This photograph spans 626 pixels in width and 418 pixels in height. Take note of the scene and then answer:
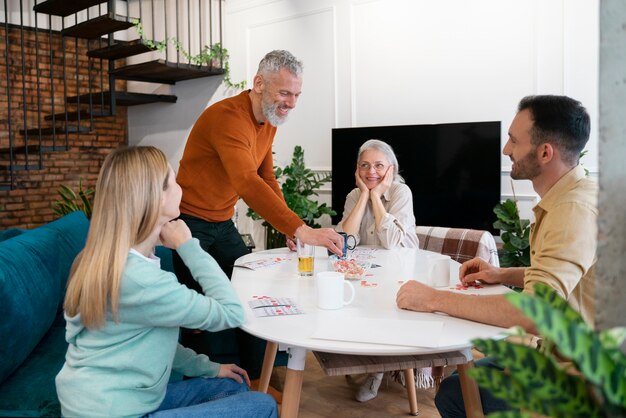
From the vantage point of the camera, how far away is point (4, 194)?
593 centimetres

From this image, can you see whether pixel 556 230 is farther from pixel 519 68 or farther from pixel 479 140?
pixel 519 68

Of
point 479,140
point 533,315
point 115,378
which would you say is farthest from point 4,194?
point 533,315

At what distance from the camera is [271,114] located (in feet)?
8.75

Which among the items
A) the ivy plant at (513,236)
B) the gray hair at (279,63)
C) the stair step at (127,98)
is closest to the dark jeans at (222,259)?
the gray hair at (279,63)

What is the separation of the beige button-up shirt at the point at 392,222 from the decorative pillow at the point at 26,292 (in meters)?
1.47

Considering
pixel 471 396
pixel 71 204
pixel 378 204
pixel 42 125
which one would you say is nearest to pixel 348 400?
pixel 378 204

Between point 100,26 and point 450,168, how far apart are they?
3.29 meters

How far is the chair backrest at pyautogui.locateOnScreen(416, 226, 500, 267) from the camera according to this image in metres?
3.02

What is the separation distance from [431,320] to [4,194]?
18.5 feet

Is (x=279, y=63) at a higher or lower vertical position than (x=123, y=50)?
lower

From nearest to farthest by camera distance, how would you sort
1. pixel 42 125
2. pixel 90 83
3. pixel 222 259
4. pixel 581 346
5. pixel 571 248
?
1. pixel 581 346
2. pixel 571 248
3. pixel 222 259
4. pixel 90 83
5. pixel 42 125

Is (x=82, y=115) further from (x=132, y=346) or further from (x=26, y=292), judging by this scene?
(x=132, y=346)

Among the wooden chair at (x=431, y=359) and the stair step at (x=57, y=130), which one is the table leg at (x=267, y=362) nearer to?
the wooden chair at (x=431, y=359)

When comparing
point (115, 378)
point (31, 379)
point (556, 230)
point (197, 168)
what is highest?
point (197, 168)
